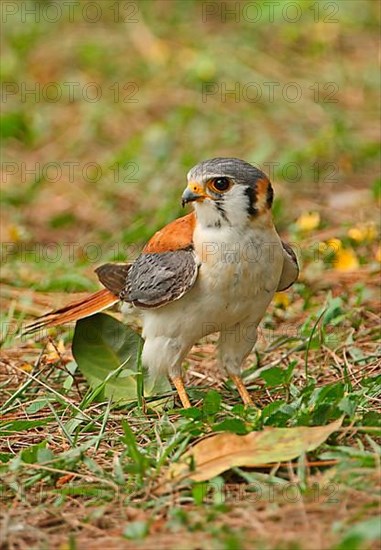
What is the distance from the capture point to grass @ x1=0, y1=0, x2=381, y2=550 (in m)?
3.88

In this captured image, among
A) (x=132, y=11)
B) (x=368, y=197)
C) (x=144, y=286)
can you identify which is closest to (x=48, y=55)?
(x=132, y=11)

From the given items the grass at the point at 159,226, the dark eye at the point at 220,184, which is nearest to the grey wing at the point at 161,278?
the dark eye at the point at 220,184

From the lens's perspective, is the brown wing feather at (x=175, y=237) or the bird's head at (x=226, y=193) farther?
the brown wing feather at (x=175, y=237)

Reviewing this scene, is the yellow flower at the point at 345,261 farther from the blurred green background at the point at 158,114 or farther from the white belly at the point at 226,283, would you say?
the white belly at the point at 226,283

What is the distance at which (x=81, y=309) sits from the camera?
5672mm

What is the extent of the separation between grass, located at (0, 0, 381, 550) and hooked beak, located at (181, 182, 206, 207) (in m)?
0.89

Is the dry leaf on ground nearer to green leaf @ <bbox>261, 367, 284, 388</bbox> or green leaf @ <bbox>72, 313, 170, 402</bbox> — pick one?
green leaf @ <bbox>261, 367, 284, 388</bbox>

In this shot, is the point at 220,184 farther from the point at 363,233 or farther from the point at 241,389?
the point at 363,233

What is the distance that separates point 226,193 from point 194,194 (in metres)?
0.15

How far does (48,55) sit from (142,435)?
25.4ft

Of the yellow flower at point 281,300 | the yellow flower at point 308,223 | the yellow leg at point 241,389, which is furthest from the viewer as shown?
the yellow flower at point 308,223

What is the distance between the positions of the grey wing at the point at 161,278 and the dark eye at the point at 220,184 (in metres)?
0.32

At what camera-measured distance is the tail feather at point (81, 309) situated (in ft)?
18.5

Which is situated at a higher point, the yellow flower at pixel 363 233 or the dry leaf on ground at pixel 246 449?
the dry leaf on ground at pixel 246 449
